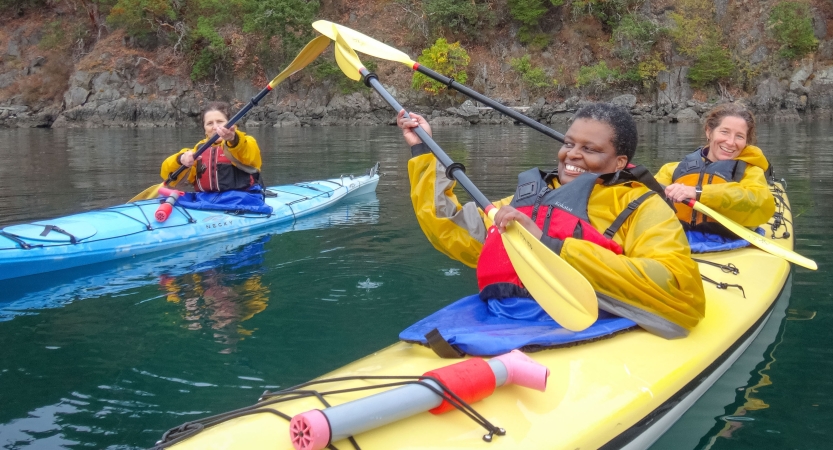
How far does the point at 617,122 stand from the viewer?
2789mm

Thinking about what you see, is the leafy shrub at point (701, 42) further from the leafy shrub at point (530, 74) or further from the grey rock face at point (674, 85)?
the leafy shrub at point (530, 74)

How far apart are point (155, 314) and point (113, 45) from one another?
103 ft

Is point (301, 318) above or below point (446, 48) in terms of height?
below

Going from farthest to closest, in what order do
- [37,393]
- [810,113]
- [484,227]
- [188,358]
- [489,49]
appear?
[489,49] < [810,113] < [188,358] < [37,393] < [484,227]

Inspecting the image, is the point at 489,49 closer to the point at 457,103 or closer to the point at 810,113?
the point at 457,103

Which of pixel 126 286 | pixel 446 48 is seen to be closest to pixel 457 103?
pixel 446 48

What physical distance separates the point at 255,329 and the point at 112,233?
2.40m

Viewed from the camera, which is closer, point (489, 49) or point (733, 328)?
point (733, 328)

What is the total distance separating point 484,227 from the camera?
3.09 m

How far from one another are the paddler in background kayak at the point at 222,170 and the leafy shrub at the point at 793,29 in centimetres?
2481

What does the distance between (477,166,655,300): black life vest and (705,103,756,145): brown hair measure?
2.31 meters

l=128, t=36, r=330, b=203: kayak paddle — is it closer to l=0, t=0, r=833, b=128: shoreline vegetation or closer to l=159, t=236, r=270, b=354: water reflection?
l=159, t=236, r=270, b=354: water reflection

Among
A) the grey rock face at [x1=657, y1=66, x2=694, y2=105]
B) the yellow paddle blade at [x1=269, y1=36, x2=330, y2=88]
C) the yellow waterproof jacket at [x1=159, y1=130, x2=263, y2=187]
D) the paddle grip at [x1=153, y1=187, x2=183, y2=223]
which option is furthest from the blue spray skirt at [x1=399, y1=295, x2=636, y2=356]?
the grey rock face at [x1=657, y1=66, x2=694, y2=105]

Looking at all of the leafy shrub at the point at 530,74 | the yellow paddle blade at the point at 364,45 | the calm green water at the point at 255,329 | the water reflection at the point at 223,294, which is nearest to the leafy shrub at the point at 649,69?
the leafy shrub at the point at 530,74
